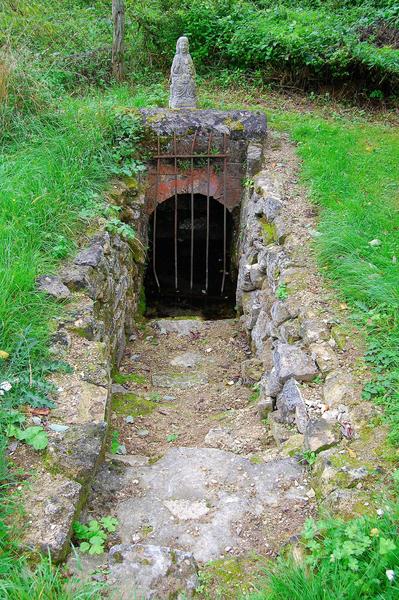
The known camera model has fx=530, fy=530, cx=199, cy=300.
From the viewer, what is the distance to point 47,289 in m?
4.20

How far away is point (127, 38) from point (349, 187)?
22.9 ft

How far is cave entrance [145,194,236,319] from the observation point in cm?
832

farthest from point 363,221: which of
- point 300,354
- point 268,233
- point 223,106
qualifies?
point 223,106

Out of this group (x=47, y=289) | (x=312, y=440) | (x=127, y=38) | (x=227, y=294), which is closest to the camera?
(x=312, y=440)

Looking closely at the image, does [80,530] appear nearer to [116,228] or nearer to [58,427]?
[58,427]

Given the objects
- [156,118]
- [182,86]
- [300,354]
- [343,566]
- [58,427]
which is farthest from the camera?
[182,86]

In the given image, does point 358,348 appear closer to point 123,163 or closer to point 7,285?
point 7,285

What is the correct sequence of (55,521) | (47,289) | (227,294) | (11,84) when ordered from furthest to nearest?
(227,294) → (11,84) → (47,289) → (55,521)

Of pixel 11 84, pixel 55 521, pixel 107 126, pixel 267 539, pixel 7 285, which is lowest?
pixel 267 539

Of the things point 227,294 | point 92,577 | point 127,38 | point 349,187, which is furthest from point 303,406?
point 127,38

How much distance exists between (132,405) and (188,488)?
153 centimetres

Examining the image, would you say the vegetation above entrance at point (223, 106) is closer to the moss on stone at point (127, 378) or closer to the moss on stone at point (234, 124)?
the moss on stone at point (234, 124)

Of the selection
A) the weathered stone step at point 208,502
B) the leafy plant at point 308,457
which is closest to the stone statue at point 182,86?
the weathered stone step at point 208,502

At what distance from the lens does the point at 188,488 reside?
317 cm
